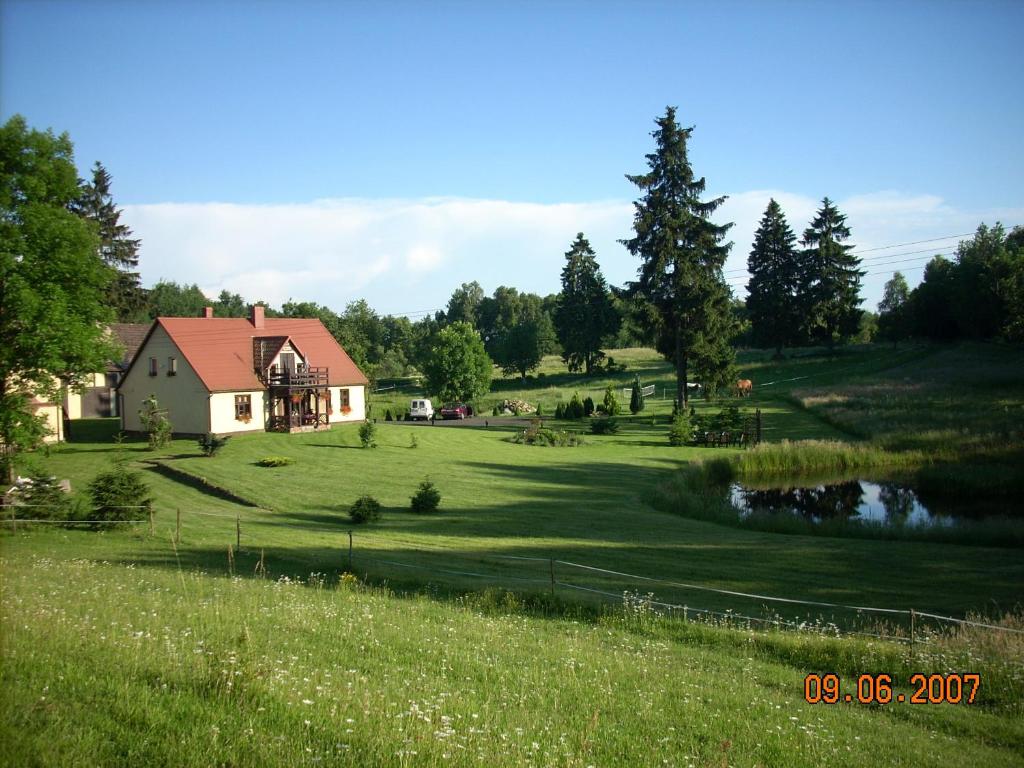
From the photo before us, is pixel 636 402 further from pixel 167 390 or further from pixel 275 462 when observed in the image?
pixel 167 390

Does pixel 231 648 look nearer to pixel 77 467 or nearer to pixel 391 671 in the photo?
pixel 391 671

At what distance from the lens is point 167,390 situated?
4559 centimetres

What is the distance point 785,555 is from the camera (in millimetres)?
19016

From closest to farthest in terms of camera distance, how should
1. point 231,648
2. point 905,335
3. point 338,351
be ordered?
point 231,648 < point 338,351 < point 905,335

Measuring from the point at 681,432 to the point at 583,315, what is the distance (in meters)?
46.7

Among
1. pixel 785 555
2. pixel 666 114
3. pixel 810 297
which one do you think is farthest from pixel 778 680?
pixel 810 297

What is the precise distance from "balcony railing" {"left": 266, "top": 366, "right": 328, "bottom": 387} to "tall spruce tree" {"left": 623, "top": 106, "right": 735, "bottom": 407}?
77.7 feet

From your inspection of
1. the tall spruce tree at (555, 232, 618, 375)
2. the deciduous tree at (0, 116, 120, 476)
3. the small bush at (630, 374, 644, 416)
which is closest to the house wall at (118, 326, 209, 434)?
the deciduous tree at (0, 116, 120, 476)

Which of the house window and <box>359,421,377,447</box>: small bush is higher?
the house window

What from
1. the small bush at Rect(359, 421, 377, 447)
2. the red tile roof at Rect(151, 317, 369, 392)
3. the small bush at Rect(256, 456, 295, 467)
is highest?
the red tile roof at Rect(151, 317, 369, 392)

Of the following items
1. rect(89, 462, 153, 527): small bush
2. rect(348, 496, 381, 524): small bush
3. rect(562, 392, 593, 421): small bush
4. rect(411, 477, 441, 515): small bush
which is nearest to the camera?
rect(89, 462, 153, 527): small bush

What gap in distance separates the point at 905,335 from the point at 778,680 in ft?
302
